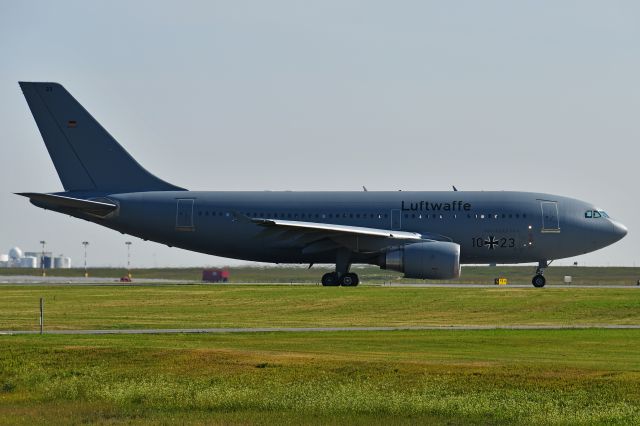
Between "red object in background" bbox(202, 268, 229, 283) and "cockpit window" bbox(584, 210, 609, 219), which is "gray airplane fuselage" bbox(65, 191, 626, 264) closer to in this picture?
"cockpit window" bbox(584, 210, 609, 219)

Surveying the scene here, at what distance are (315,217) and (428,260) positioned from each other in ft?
25.3

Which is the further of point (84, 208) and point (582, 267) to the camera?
point (582, 267)

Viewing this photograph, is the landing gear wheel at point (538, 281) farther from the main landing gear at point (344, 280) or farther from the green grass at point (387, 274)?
the green grass at point (387, 274)

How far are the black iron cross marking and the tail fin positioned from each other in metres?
20.3

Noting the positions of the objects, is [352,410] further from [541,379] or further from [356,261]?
[356,261]

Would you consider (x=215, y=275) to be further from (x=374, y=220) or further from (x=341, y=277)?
(x=374, y=220)

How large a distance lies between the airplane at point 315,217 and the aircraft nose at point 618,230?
68mm

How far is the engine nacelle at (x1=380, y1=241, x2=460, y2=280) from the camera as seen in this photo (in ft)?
193

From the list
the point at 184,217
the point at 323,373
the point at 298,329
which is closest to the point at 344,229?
the point at 184,217

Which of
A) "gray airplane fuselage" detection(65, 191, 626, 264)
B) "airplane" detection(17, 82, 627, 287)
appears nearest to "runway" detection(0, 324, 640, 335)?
"airplane" detection(17, 82, 627, 287)

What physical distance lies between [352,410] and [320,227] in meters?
37.4

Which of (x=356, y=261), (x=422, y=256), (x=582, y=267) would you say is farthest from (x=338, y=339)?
(x=582, y=267)

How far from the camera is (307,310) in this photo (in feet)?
165

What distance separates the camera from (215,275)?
100000 mm
